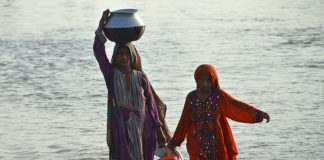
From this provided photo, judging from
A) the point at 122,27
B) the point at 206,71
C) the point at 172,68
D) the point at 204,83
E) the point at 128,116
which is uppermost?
the point at 122,27

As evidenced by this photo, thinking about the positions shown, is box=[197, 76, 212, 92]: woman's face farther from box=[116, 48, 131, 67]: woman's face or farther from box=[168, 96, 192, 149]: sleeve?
box=[116, 48, 131, 67]: woman's face

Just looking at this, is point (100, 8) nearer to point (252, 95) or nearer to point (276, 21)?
point (276, 21)

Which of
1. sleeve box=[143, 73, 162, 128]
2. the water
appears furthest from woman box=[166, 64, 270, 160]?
the water

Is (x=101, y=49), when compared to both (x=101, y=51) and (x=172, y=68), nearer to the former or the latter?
(x=101, y=51)

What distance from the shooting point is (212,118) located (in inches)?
301

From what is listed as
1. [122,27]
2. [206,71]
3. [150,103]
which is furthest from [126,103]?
[206,71]

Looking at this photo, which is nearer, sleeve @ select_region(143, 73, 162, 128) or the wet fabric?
the wet fabric

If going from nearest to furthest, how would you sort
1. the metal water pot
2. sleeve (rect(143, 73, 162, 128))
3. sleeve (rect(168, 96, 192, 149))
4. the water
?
1. sleeve (rect(168, 96, 192, 149))
2. the metal water pot
3. sleeve (rect(143, 73, 162, 128))
4. the water

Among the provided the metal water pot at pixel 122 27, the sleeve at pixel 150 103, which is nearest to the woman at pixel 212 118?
the sleeve at pixel 150 103

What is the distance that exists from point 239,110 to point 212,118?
21 cm

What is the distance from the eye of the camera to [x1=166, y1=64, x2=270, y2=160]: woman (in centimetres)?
760

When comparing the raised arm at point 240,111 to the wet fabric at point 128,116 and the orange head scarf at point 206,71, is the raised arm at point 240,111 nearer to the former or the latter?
the orange head scarf at point 206,71

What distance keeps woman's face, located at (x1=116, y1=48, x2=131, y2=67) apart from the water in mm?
2890

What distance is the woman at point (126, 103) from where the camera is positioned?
Answer: 798cm
